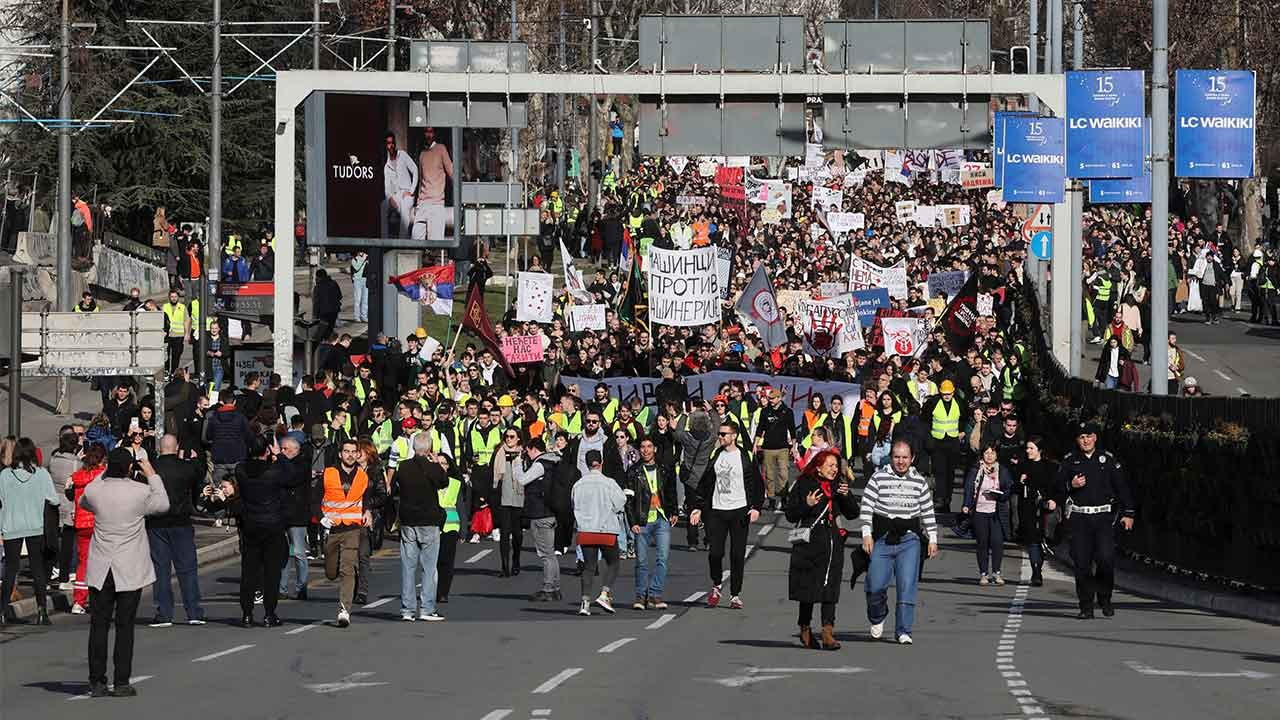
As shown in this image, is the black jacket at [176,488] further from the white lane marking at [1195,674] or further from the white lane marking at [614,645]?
the white lane marking at [1195,674]

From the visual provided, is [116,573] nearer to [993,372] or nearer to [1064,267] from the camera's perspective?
[993,372]

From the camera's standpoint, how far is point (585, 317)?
41.6 m

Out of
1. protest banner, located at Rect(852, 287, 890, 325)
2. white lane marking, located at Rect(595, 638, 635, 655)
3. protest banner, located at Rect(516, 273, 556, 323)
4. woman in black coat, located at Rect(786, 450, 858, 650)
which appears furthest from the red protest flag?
woman in black coat, located at Rect(786, 450, 858, 650)

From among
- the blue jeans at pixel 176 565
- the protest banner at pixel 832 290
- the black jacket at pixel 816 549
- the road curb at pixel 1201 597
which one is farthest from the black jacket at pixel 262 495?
the protest banner at pixel 832 290

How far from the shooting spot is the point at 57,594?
75.7 feet

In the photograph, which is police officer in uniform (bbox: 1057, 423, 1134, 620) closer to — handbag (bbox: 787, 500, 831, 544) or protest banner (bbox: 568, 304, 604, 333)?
handbag (bbox: 787, 500, 831, 544)

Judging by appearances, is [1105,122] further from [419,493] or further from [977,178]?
[977,178]

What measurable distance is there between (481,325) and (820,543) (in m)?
20.6

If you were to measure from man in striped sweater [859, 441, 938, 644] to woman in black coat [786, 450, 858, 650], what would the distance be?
26cm

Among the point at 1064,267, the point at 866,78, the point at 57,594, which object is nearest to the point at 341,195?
the point at 866,78

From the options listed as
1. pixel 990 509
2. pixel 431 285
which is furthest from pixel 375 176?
pixel 990 509

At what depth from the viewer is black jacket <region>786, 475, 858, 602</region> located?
61.2 ft

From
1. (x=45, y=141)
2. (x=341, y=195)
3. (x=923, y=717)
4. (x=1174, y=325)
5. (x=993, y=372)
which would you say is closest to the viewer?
(x=923, y=717)

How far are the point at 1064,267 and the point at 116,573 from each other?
74.7 feet
